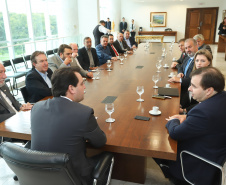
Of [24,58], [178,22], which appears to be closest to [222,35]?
[178,22]

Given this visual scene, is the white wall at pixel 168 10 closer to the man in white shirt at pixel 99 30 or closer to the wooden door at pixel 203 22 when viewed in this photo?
the wooden door at pixel 203 22

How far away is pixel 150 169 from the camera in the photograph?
2.40 metres

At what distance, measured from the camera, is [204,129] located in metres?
1.51

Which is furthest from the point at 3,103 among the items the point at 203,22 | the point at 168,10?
the point at 203,22

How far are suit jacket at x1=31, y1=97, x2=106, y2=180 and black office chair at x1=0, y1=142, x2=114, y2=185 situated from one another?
16cm

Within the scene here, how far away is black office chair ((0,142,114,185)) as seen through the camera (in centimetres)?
110

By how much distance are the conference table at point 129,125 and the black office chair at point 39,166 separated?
1.50 feet

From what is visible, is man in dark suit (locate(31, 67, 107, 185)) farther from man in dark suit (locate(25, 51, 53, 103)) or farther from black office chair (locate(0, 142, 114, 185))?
man in dark suit (locate(25, 51, 53, 103))

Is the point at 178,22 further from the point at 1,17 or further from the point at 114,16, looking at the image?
the point at 1,17

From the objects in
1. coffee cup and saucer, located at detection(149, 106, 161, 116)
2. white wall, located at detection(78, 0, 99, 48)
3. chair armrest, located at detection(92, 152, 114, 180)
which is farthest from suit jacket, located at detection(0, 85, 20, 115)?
white wall, located at detection(78, 0, 99, 48)

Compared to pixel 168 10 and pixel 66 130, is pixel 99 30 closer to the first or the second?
pixel 66 130

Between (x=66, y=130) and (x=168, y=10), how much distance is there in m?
15.2

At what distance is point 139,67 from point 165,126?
245 cm

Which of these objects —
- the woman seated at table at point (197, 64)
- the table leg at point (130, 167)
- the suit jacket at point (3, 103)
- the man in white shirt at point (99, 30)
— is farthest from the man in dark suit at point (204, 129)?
the man in white shirt at point (99, 30)
